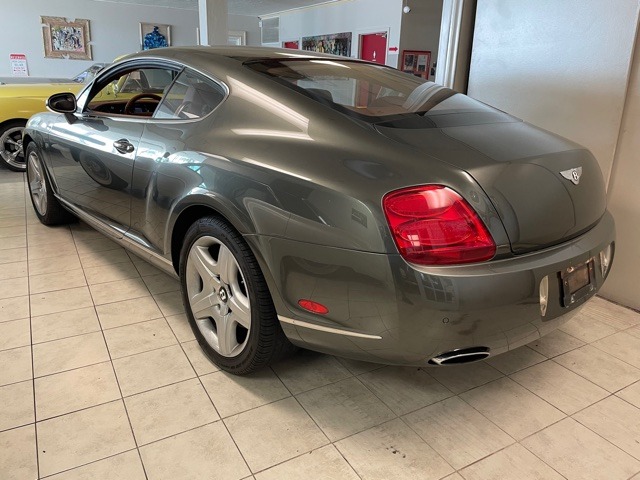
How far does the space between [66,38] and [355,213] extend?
1262 cm

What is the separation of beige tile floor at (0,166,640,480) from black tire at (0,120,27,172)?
4.25 meters

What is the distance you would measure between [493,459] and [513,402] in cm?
35

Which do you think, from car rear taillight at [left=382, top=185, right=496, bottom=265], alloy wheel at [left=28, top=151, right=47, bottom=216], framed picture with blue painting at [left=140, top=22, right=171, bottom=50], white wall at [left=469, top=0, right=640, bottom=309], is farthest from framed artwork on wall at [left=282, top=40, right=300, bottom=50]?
car rear taillight at [left=382, top=185, right=496, bottom=265]

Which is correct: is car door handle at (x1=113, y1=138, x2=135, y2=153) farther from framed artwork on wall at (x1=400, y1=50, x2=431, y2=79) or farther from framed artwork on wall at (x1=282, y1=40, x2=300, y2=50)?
framed artwork on wall at (x1=282, y1=40, x2=300, y2=50)

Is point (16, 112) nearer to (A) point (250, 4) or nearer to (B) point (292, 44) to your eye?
(A) point (250, 4)

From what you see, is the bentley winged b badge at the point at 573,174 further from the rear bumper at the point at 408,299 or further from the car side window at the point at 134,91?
the car side window at the point at 134,91

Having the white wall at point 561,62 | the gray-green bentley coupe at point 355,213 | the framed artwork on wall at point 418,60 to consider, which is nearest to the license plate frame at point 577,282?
the gray-green bentley coupe at point 355,213

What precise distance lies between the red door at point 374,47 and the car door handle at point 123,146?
783cm

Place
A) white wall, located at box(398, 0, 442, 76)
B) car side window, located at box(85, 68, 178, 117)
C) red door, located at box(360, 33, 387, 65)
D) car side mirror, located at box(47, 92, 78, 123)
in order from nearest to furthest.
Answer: car side window, located at box(85, 68, 178, 117), car side mirror, located at box(47, 92, 78, 123), white wall, located at box(398, 0, 442, 76), red door, located at box(360, 33, 387, 65)

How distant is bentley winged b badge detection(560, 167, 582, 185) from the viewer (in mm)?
1624

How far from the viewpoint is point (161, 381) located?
194 centimetres

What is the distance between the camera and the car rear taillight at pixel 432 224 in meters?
1.37

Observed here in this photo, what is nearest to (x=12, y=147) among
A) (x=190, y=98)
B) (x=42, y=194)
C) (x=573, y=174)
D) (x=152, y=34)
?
(x=42, y=194)

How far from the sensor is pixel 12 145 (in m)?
6.00
